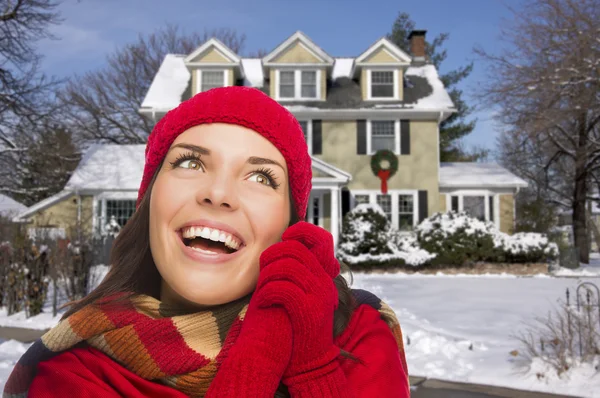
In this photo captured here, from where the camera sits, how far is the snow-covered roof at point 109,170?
58.4 ft

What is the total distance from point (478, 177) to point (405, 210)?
3560 millimetres

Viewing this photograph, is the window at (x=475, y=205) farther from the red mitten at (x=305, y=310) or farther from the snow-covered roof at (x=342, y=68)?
the red mitten at (x=305, y=310)

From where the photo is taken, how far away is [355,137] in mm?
18594

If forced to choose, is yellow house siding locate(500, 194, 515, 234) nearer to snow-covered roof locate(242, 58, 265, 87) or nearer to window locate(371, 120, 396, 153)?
window locate(371, 120, 396, 153)

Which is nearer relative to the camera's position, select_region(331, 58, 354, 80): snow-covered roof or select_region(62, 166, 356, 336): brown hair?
select_region(62, 166, 356, 336): brown hair

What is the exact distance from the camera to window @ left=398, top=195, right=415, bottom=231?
18.4m

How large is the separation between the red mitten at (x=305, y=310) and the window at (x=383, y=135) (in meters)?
17.7

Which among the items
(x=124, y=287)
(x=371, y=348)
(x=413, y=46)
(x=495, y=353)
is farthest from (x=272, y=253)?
(x=413, y=46)

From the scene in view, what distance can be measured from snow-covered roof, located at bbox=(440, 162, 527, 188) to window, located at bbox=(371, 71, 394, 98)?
4.04 metres

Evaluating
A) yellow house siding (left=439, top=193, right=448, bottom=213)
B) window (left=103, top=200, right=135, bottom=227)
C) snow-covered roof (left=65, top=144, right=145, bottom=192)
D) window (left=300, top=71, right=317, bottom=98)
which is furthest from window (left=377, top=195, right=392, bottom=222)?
window (left=103, top=200, right=135, bottom=227)

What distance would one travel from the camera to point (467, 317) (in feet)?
27.2

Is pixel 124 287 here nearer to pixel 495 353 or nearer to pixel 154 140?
pixel 154 140

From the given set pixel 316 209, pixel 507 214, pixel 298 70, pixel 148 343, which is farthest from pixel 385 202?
pixel 148 343

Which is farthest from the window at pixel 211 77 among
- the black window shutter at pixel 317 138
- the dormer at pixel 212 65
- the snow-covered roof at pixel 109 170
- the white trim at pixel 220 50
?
the snow-covered roof at pixel 109 170
